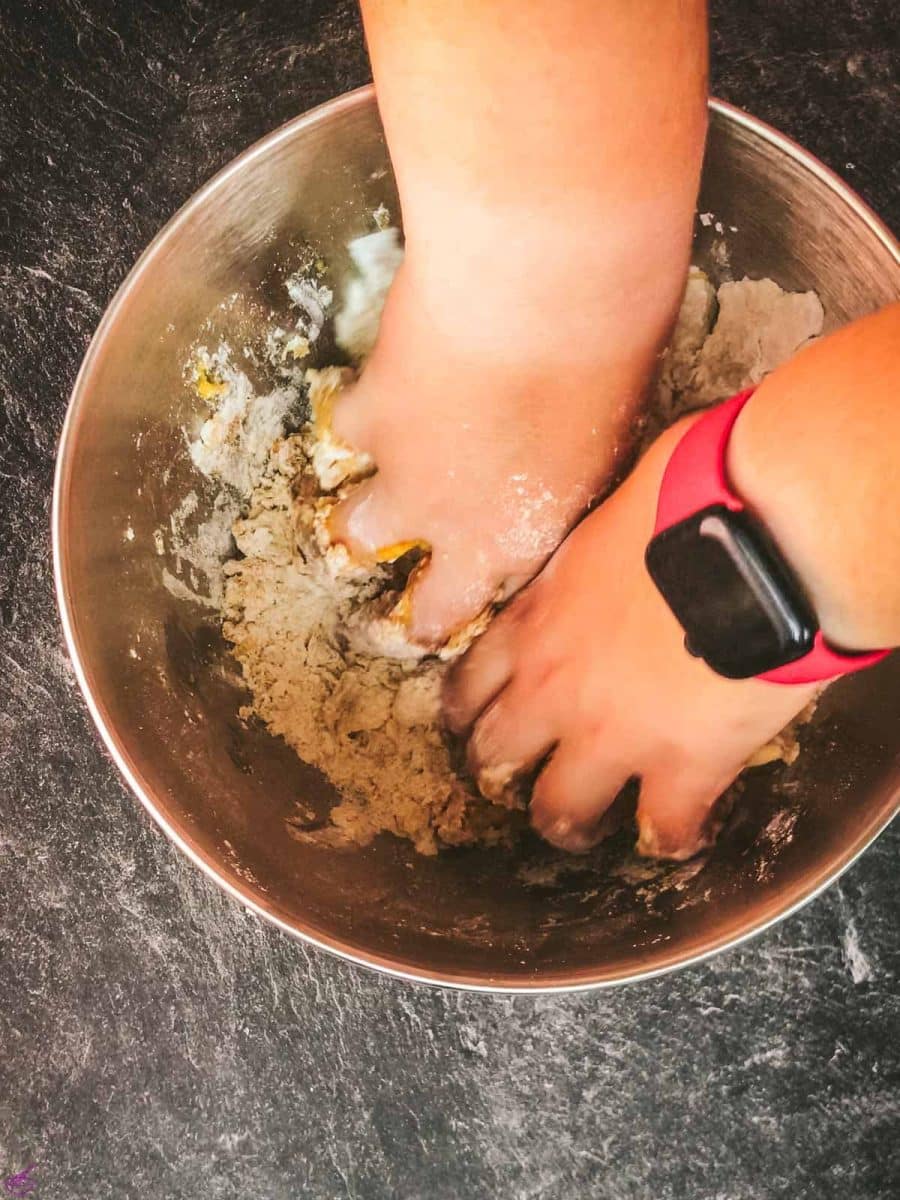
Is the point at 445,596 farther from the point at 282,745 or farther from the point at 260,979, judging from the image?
the point at 260,979

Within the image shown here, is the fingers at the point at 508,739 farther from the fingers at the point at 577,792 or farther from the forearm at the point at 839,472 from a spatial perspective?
the forearm at the point at 839,472

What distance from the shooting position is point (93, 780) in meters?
0.69

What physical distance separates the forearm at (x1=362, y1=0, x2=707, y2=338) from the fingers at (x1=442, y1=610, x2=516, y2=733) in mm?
228

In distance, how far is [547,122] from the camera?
41cm

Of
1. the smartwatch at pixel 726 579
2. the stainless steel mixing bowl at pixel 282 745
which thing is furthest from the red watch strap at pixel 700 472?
the stainless steel mixing bowl at pixel 282 745

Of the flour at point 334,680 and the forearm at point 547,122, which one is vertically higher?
the forearm at point 547,122

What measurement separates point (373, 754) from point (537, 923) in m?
0.14

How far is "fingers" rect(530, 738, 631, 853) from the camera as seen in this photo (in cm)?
59

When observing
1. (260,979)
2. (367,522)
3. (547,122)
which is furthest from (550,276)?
(260,979)

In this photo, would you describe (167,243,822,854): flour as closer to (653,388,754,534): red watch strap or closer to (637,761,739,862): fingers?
(637,761,739,862): fingers

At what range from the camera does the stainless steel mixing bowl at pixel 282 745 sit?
488mm

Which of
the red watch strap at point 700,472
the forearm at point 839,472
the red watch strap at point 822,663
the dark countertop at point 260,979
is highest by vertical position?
the forearm at point 839,472

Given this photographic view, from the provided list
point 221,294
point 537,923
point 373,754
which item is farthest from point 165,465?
point 537,923

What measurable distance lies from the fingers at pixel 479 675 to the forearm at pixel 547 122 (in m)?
0.23
